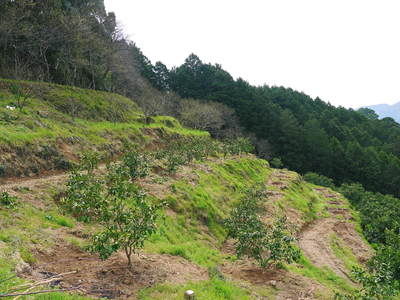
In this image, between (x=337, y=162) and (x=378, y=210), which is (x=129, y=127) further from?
(x=337, y=162)

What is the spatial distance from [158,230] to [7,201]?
22.2 ft

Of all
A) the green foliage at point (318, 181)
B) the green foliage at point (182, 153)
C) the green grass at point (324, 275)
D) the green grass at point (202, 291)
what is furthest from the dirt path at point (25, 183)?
the green foliage at point (318, 181)

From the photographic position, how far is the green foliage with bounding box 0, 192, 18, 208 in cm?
1162

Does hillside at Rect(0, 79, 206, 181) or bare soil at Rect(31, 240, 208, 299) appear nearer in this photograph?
bare soil at Rect(31, 240, 208, 299)

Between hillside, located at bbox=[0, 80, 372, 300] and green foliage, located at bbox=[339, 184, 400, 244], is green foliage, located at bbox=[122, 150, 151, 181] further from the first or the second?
green foliage, located at bbox=[339, 184, 400, 244]

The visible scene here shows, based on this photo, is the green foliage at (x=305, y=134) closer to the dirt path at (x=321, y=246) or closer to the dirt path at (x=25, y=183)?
the dirt path at (x=321, y=246)

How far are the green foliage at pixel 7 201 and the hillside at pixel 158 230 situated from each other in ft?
0.69

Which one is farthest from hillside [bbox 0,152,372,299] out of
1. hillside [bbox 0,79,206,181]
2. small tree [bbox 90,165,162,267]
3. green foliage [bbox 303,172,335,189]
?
green foliage [bbox 303,172,335,189]

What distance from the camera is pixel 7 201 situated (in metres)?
11.8

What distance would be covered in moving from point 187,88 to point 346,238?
225ft

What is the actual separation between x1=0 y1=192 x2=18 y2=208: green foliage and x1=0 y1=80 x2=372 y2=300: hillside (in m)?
0.21

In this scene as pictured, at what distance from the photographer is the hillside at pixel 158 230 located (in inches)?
332

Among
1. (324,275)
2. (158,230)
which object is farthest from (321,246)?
(158,230)

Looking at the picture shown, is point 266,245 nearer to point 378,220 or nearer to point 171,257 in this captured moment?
point 171,257
